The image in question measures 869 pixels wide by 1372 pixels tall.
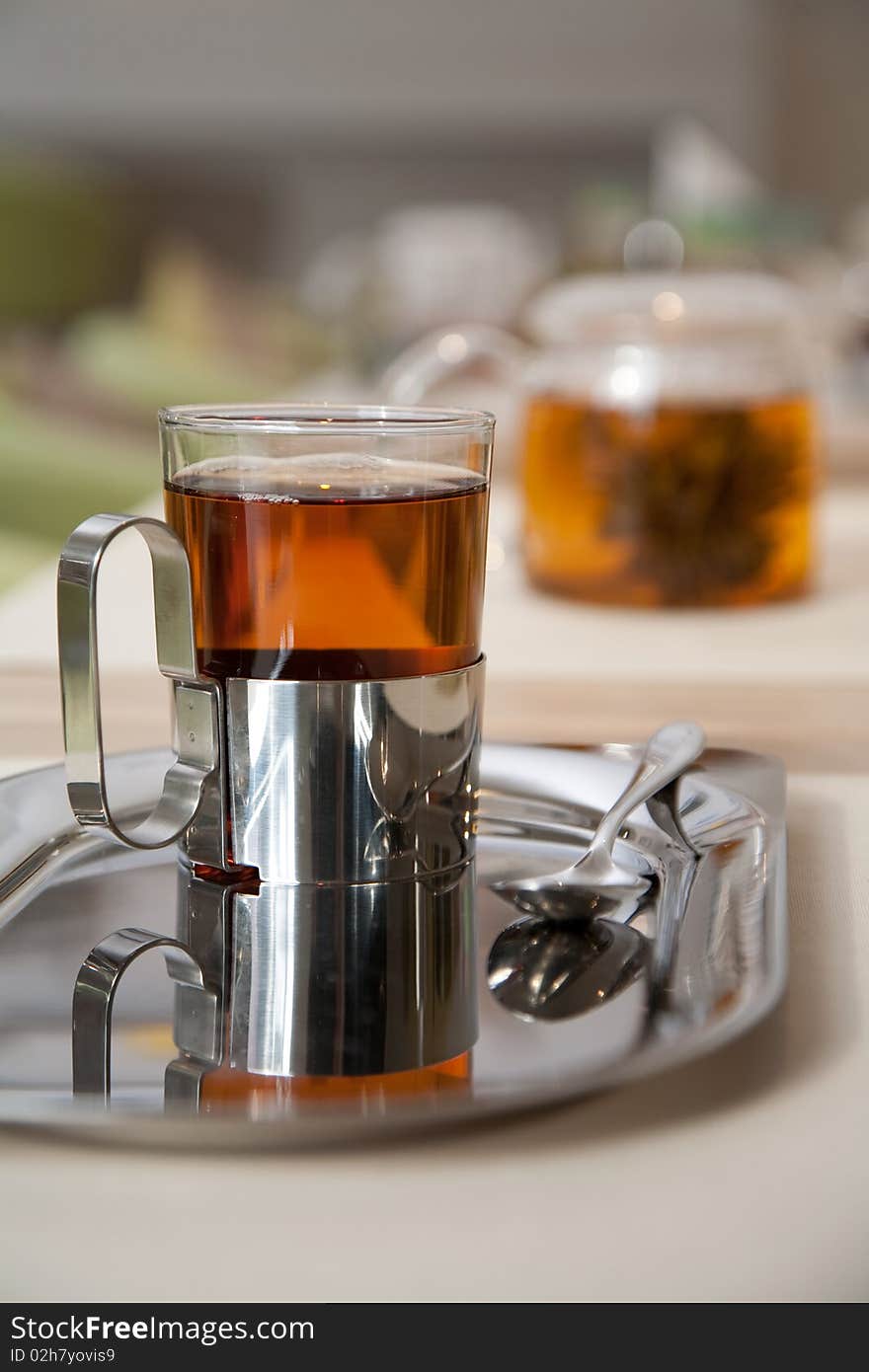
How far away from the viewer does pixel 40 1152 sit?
0.24m

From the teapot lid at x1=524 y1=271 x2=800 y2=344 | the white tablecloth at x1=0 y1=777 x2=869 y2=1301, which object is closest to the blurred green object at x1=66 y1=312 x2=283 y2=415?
the teapot lid at x1=524 y1=271 x2=800 y2=344

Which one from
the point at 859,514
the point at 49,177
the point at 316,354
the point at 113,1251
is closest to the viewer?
the point at 113,1251

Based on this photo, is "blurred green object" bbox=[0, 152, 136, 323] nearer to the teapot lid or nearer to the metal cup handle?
the teapot lid

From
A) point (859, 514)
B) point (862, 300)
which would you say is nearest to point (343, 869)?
point (859, 514)

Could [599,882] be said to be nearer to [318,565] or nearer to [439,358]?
[318,565]

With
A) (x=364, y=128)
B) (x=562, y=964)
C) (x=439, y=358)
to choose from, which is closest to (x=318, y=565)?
(x=562, y=964)

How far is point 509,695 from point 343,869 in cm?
20

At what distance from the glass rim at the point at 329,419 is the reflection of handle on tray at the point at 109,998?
0.11 metres

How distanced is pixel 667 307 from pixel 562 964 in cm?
48

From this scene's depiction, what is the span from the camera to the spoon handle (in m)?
0.37

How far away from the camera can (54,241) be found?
12.7 feet

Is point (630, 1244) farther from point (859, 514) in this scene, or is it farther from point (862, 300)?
point (862, 300)

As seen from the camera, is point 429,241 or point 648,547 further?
point 429,241

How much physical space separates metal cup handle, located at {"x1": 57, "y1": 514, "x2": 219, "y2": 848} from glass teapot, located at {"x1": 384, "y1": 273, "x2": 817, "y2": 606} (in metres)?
0.36
